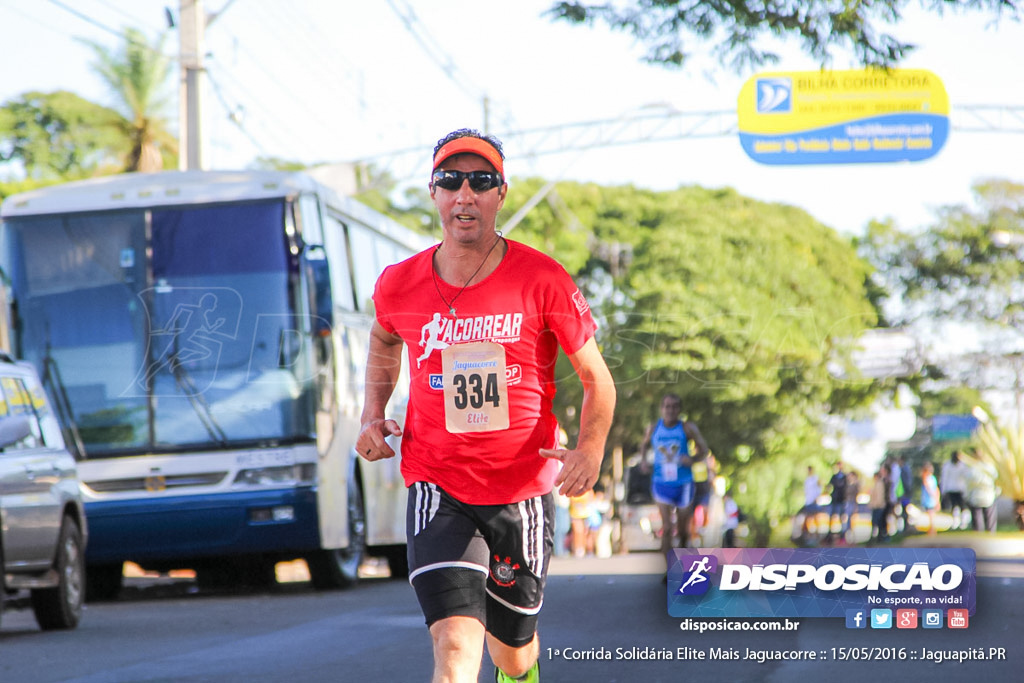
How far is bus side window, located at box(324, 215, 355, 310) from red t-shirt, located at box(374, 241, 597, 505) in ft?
31.4

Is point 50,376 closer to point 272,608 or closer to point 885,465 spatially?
point 272,608

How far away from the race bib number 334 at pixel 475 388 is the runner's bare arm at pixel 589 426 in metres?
0.18

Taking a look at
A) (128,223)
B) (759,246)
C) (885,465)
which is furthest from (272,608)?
(759,246)

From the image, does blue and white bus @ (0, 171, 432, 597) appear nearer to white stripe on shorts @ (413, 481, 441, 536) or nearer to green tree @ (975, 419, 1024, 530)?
green tree @ (975, 419, 1024, 530)

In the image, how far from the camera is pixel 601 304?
41.6m

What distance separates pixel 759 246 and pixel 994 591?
2819cm

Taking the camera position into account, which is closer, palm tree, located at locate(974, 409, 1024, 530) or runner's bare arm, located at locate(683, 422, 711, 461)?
runner's bare arm, located at locate(683, 422, 711, 461)

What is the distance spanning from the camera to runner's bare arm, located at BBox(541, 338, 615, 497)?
15.1 feet

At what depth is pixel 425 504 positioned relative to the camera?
470 centimetres

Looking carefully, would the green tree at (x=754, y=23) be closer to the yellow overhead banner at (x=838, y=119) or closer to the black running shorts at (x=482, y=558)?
the yellow overhead banner at (x=838, y=119)

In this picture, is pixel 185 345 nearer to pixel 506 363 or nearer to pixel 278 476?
pixel 278 476

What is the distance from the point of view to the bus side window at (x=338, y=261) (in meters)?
14.6

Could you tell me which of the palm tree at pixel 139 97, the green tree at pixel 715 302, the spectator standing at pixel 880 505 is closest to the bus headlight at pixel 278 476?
the spectator standing at pixel 880 505
